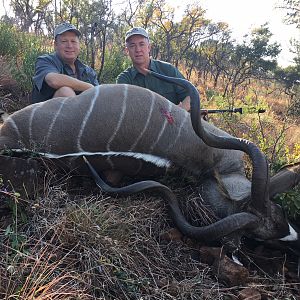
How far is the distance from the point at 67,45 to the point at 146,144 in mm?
1344

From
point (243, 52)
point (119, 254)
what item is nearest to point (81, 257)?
point (119, 254)

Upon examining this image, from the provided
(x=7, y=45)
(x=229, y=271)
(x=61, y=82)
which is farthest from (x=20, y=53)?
(x=229, y=271)

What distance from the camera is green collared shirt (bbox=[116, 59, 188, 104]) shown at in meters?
3.52

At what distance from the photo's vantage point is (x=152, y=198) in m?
2.29

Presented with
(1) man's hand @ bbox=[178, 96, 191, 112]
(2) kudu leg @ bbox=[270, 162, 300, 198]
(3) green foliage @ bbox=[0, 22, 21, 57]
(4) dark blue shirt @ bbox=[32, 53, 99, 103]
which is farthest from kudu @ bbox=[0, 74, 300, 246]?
(3) green foliage @ bbox=[0, 22, 21, 57]

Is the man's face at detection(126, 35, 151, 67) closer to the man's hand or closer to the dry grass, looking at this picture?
the man's hand

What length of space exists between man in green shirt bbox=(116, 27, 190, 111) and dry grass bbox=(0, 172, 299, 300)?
1.45 meters

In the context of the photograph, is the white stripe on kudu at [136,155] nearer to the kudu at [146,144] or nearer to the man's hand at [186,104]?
the kudu at [146,144]

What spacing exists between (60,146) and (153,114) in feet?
1.87

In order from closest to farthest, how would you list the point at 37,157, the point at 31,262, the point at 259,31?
the point at 31,262, the point at 37,157, the point at 259,31

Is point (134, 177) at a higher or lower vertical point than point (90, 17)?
lower

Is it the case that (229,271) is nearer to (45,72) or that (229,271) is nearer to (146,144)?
(146,144)

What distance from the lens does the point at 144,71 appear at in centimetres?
346

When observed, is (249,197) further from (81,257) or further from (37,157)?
(37,157)
